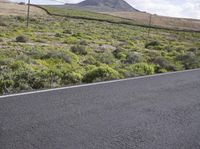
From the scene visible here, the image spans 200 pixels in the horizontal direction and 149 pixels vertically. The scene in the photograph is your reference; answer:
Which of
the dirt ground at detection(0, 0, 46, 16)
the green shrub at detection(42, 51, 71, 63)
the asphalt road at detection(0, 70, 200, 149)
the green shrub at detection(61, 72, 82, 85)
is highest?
the asphalt road at detection(0, 70, 200, 149)

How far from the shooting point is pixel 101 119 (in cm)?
697

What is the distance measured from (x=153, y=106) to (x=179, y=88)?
2.89 m

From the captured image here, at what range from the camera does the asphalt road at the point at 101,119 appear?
5645 mm

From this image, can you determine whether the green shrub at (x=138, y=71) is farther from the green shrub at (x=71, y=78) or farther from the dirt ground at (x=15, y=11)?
the dirt ground at (x=15, y=11)

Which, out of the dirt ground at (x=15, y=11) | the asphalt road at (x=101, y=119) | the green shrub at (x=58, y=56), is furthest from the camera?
the dirt ground at (x=15, y=11)

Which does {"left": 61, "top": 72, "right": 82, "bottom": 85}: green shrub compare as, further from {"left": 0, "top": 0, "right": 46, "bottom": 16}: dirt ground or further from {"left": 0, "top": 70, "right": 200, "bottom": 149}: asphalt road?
{"left": 0, "top": 0, "right": 46, "bottom": 16}: dirt ground

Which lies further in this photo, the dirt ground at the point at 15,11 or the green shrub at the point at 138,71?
the dirt ground at the point at 15,11

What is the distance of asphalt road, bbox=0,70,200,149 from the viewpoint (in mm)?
5645

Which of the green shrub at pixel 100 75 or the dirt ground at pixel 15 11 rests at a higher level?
the green shrub at pixel 100 75

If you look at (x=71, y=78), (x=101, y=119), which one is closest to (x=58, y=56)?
(x=71, y=78)

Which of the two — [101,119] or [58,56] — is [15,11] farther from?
[101,119]

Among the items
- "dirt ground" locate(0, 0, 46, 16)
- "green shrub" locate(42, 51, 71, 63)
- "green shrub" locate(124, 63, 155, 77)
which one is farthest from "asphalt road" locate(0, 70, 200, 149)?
"dirt ground" locate(0, 0, 46, 16)

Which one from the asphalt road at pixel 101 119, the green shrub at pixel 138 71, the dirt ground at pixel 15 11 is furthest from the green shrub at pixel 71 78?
the dirt ground at pixel 15 11

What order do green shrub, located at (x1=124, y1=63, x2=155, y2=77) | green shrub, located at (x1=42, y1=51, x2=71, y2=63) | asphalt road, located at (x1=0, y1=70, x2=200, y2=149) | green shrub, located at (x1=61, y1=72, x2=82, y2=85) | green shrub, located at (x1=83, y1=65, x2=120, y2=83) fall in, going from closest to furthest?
asphalt road, located at (x1=0, y1=70, x2=200, y2=149), green shrub, located at (x1=61, y1=72, x2=82, y2=85), green shrub, located at (x1=83, y1=65, x2=120, y2=83), green shrub, located at (x1=124, y1=63, x2=155, y2=77), green shrub, located at (x1=42, y1=51, x2=71, y2=63)
